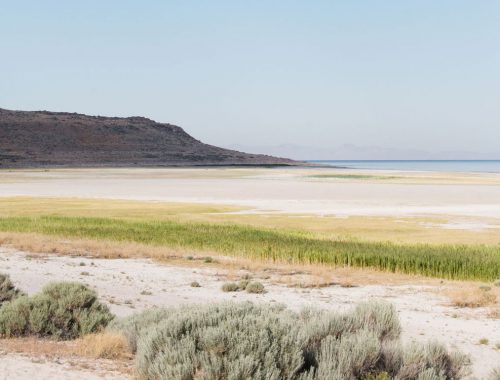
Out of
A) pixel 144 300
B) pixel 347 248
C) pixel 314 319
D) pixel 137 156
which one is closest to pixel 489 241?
pixel 347 248

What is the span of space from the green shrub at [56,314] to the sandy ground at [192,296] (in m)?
1.70

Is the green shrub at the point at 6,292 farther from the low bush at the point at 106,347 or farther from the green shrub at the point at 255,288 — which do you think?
the green shrub at the point at 255,288

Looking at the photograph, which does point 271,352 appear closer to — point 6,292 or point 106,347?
point 106,347

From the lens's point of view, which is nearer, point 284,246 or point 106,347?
point 106,347

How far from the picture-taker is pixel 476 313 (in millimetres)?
14625

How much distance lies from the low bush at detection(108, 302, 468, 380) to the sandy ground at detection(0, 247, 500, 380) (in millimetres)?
1411

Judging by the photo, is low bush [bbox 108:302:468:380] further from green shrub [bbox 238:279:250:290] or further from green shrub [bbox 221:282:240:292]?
green shrub [bbox 238:279:250:290]

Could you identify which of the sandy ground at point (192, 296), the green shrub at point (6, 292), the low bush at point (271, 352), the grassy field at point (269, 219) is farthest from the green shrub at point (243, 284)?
the grassy field at point (269, 219)

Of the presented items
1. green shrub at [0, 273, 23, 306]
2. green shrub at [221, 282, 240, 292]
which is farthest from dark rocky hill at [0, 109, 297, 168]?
green shrub at [0, 273, 23, 306]

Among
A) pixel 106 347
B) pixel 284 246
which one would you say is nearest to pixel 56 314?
pixel 106 347

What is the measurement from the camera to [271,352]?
7.43 m

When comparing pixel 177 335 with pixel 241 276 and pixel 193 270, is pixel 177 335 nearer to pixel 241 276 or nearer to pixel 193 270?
pixel 241 276

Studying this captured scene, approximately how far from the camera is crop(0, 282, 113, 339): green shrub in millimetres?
11070

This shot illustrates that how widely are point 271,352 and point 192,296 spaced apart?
9.29m
